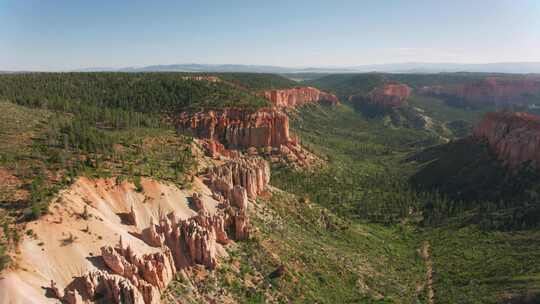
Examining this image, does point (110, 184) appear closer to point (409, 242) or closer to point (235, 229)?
point (235, 229)

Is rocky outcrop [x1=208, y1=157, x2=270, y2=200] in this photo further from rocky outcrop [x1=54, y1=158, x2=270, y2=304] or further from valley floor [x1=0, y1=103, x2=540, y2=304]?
valley floor [x1=0, y1=103, x2=540, y2=304]

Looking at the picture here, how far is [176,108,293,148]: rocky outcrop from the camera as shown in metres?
93.2

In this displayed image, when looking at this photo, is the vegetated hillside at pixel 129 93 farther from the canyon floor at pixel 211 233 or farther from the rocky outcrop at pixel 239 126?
the canyon floor at pixel 211 233

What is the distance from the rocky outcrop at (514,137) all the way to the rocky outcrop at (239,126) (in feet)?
188

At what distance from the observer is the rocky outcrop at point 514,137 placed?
83375 millimetres

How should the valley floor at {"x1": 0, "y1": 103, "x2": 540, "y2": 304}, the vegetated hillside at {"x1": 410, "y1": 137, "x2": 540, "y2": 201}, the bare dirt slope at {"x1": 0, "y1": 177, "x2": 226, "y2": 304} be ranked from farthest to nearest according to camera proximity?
1. the vegetated hillside at {"x1": 410, "y1": 137, "x2": 540, "y2": 201}
2. the valley floor at {"x1": 0, "y1": 103, "x2": 540, "y2": 304}
3. the bare dirt slope at {"x1": 0, "y1": 177, "x2": 226, "y2": 304}

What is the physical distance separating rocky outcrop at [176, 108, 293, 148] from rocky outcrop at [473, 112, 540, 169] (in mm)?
57299

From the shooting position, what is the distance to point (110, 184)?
1636 inches

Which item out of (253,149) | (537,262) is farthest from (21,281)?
(253,149)

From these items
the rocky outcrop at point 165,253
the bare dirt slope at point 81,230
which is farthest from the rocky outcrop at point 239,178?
the bare dirt slope at point 81,230

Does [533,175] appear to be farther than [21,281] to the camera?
Yes

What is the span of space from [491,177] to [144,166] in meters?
81.8

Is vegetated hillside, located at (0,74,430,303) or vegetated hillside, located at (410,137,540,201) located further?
vegetated hillside, located at (410,137,540,201)

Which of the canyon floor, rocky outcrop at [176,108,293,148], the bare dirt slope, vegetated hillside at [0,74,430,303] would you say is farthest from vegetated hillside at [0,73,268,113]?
the bare dirt slope
